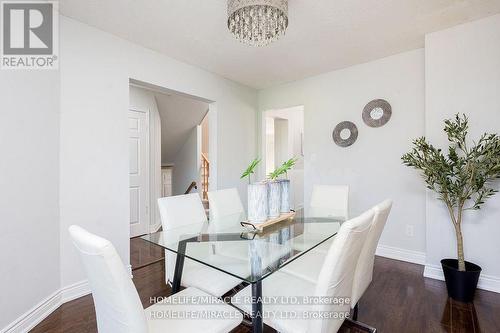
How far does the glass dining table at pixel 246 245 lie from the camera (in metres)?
1.30

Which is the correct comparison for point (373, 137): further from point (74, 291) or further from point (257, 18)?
point (74, 291)

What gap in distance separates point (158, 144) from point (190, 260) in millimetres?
3020

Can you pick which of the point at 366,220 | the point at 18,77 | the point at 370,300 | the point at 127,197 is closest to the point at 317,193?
the point at 370,300

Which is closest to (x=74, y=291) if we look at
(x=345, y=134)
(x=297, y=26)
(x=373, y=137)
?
(x=297, y=26)

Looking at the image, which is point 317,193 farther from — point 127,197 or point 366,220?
point 127,197

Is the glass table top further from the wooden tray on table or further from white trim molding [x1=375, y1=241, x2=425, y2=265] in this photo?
white trim molding [x1=375, y1=241, x2=425, y2=265]

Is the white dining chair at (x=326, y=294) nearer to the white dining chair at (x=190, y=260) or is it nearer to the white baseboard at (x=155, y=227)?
the white dining chair at (x=190, y=260)

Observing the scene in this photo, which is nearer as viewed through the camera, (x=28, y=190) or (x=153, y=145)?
(x=28, y=190)

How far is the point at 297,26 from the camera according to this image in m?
2.31

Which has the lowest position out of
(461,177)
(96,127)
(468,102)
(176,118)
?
(461,177)

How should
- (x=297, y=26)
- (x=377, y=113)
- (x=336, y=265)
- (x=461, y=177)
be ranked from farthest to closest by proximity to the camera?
(x=377, y=113) < (x=297, y=26) < (x=461, y=177) < (x=336, y=265)

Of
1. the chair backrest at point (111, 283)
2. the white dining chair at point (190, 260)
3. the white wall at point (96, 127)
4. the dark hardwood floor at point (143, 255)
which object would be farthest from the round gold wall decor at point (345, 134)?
the chair backrest at point (111, 283)

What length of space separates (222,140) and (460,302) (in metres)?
3.13

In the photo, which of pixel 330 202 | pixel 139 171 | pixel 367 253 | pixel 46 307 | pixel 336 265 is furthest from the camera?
pixel 139 171
